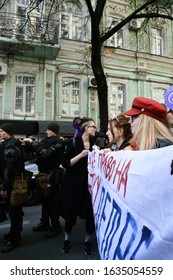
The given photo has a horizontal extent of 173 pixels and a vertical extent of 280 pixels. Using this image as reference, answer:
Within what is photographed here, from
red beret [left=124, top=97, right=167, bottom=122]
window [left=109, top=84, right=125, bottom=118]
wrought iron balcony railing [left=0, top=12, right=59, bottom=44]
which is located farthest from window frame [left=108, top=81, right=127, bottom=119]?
red beret [left=124, top=97, right=167, bottom=122]

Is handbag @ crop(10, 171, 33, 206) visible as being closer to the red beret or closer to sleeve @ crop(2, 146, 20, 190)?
sleeve @ crop(2, 146, 20, 190)

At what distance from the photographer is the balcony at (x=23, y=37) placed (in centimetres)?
1386

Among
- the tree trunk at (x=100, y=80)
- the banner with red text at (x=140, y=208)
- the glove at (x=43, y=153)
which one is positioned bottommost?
the banner with red text at (x=140, y=208)

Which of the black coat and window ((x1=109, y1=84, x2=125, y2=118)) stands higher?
window ((x1=109, y1=84, x2=125, y2=118))

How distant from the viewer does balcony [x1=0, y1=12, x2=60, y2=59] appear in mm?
13859

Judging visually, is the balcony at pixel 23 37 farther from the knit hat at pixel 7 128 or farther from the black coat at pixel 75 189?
the black coat at pixel 75 189

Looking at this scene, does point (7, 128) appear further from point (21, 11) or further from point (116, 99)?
point (116, 99)

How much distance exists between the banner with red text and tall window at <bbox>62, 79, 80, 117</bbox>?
543 inches

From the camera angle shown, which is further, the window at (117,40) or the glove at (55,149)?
the window at (117,40)

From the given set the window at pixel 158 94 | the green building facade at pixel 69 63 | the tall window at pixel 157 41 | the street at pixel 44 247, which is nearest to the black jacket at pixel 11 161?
the street at pixel 44 247

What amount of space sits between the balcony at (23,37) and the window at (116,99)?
430 centimetres

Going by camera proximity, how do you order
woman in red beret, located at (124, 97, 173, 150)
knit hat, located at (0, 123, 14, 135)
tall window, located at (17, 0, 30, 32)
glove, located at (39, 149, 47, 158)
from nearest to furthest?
woman in red beret, located at (124, 97, 173, 150) < knit hat, located at (0, 123, 14, 135) < glove, located at (39, 149, 47, 158) < tall window, located at (17, 0, 30, 32)

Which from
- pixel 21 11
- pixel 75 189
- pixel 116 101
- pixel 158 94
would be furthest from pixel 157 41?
pixel 75 189

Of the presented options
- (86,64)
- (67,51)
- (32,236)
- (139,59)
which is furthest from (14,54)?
(32,236)
